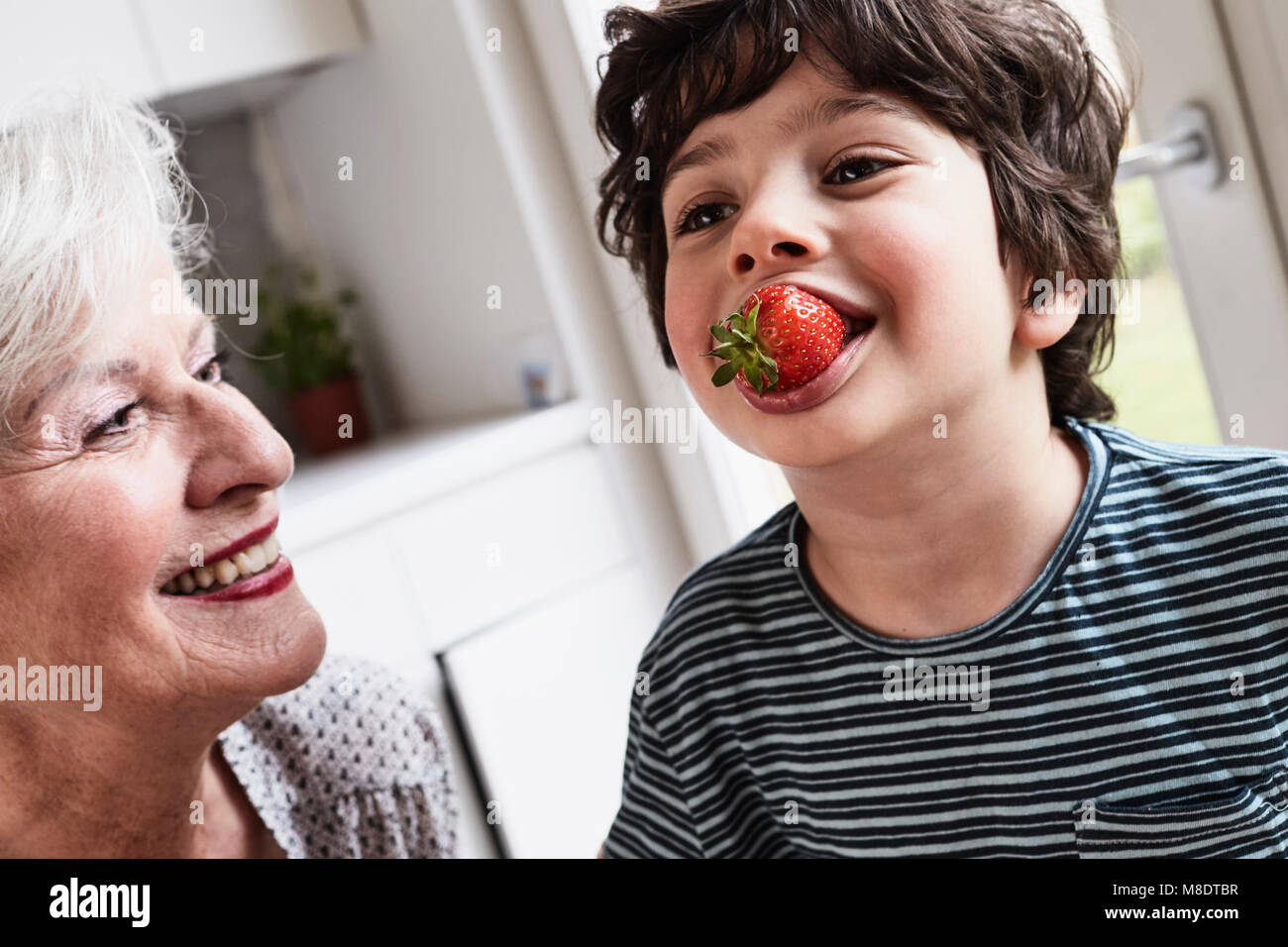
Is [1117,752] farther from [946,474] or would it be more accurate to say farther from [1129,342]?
[1129,342]

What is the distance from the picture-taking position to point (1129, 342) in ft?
4.00

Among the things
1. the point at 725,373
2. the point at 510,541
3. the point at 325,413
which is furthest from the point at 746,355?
the point at 325,413

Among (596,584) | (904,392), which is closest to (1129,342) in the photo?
(904,392)

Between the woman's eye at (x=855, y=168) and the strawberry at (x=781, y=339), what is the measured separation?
9 cm

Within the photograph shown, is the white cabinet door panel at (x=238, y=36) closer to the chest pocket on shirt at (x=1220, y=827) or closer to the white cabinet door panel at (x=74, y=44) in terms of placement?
the white cabinet door panel at (x=74, y=44)

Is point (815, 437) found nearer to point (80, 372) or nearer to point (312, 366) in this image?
point (80, 372)

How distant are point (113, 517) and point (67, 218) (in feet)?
0.57

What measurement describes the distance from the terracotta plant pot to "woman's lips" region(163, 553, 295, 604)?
1.30 metres

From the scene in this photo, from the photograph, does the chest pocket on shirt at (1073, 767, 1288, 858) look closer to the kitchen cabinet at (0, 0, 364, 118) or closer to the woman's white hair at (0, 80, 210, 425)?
the woman's white hair at (0, 80, 210, 425)

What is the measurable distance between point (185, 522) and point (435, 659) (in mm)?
948

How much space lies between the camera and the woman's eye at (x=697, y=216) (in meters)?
0.74

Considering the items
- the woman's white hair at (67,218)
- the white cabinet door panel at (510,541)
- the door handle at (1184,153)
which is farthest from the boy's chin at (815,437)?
the white cabinet door panel at (510,541)
